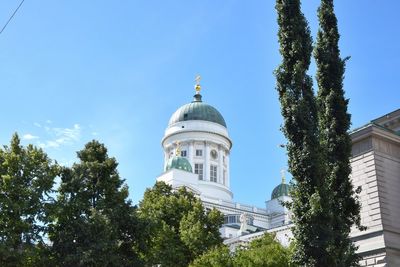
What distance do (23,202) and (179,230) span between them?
1422cm

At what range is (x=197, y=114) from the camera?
91.4 m

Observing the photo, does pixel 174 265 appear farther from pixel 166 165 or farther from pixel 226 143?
pixel 226 143

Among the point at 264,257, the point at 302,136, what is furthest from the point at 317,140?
the point at 264,257

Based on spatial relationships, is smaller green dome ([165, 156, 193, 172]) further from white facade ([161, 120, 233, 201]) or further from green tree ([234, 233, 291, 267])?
green tree ([234, 233, 291, 267])

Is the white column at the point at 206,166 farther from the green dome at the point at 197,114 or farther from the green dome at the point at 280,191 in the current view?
the green dome at the point at 280,191

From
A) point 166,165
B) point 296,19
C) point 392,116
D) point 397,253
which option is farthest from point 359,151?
point 166,165

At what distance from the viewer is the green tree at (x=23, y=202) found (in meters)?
26.9

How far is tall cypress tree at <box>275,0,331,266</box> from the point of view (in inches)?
746

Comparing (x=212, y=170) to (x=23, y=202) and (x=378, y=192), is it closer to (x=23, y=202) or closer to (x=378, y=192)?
(x=378, y=192)

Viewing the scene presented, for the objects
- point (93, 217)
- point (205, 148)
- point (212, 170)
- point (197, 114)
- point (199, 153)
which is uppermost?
point (197, 114)

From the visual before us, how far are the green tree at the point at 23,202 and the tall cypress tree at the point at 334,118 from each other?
45.1 feet

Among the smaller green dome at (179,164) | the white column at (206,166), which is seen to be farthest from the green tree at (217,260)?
the white column at (206,166)

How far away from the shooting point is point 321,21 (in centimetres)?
2527

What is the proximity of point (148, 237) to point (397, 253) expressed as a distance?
1267 cm
